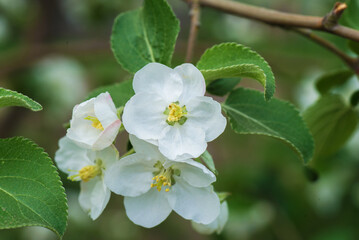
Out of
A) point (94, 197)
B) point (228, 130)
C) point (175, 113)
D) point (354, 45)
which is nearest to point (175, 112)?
point (175, 113)

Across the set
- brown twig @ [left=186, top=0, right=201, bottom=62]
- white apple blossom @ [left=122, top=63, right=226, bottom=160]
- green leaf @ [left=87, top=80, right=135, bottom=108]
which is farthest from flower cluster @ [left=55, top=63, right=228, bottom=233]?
brown twig @ [left=186, top=0, right=201, bottom=62]

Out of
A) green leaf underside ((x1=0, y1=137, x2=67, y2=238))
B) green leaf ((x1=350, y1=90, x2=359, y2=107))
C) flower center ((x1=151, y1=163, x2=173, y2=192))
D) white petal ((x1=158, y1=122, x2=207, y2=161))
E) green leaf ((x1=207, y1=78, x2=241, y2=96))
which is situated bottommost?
green leaf ((x1=350, y1=90, x2=359, y2=107))

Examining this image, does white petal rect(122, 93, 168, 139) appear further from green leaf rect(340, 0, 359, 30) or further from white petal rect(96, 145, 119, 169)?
green leaf rect(340, 0, 359, 30)

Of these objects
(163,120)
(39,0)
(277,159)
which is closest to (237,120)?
(163,120)

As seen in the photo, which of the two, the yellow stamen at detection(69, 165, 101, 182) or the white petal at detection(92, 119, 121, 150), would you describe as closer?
the white petal at detection(92, 119, 121, 150)

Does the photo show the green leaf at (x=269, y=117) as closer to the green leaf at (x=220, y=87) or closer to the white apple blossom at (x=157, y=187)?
the green leaf at (x=220, y=87)

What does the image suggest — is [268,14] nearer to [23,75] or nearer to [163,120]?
[163,120]
